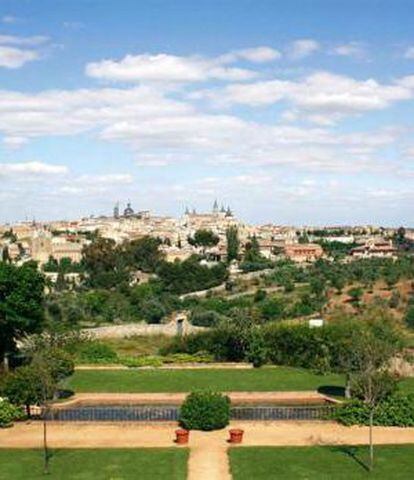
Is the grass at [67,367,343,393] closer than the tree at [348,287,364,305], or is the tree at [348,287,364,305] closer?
the grass at [67,367,343,393]

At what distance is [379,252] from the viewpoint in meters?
112

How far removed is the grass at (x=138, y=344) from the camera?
Answer: 39.1m

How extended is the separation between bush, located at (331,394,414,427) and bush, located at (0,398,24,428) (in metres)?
9.81

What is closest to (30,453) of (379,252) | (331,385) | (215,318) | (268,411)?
(268,411)

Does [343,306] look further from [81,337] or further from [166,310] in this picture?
[81,337]

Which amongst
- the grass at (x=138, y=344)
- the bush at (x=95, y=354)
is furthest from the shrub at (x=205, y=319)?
the bush at (x=95, y=354)

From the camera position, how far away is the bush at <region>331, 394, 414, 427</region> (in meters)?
22.9

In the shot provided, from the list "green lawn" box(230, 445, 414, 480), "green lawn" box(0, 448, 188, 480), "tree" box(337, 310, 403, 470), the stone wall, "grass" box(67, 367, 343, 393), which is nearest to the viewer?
"green lawn" box(230, 445, 414, 480)

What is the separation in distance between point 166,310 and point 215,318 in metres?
10.9

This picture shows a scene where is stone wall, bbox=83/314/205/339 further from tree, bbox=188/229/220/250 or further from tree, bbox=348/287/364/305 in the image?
tree, bbox=188/229/220/250

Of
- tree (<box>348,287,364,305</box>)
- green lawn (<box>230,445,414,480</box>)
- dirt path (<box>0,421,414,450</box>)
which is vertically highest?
tree (<box>348,287,364,305</box>)

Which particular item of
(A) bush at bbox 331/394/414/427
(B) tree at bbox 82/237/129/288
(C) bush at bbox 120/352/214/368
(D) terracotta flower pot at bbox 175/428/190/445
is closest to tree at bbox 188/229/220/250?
(B) tree at bbox 82/237/129/288

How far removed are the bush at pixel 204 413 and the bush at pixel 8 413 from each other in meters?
5.20

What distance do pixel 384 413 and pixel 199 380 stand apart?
9.06m
